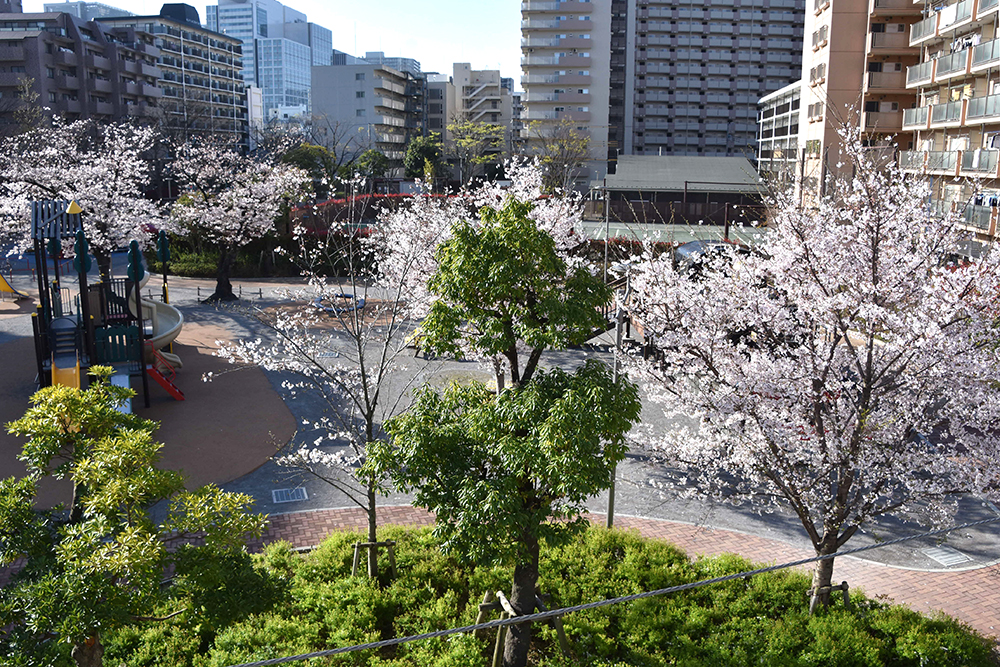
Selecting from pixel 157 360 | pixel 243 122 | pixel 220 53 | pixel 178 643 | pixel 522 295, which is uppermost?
pixel 220 53

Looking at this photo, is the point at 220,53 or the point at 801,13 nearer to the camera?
the point at 801,13

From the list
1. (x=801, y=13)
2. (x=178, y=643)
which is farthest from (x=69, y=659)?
(x=801, y=13)

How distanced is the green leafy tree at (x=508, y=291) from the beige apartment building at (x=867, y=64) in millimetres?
28256

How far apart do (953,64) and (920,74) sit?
10.6 feet

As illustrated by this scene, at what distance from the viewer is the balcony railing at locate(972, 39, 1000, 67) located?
2449 centimetres

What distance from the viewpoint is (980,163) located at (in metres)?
24.8

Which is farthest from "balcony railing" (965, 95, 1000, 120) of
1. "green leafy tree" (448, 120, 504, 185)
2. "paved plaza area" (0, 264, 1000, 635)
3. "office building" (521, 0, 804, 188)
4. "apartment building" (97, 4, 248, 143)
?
"apartment building" (97, 4, 248, 143)

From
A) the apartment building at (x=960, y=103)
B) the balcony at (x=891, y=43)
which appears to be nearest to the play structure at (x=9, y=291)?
the apartment building at (x=960, y=103)

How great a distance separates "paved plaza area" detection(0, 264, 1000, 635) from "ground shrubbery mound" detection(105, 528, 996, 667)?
92 cm

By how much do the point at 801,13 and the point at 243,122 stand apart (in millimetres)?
61899

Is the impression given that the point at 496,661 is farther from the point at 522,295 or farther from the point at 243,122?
the point at 243,122

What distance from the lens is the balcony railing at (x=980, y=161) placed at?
23.9 m

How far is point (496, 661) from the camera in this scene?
821cm

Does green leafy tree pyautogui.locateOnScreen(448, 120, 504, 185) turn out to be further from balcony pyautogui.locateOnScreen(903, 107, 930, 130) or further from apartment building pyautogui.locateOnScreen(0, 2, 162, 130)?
balcony pyautogui.locateOnScreen(903, 107, 930, 130)
